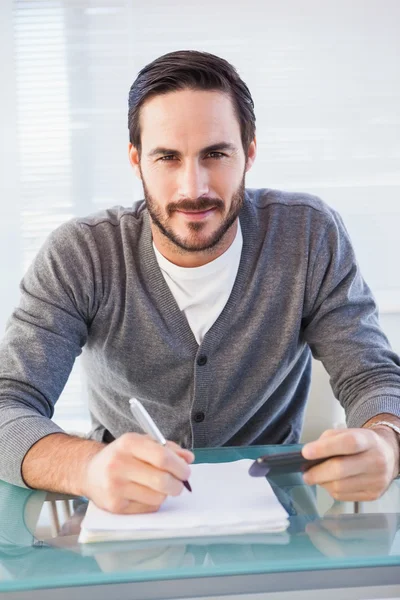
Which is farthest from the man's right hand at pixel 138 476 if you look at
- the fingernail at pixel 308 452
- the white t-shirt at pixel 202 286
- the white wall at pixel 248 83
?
the white wall at pixel 248 83

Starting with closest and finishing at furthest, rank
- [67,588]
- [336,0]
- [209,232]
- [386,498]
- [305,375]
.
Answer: [67,588] → [386,498] → [209,232] → [305,375] → [336,0]

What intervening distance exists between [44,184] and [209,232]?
181 centimetres

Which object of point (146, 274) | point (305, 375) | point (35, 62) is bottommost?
point (305, 375)

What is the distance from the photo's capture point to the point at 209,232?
5.32 ft

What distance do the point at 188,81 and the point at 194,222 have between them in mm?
284

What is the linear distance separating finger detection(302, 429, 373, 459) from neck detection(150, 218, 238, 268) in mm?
670

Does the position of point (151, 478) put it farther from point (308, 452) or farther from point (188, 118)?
point (188, 118)

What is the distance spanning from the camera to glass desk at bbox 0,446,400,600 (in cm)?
89

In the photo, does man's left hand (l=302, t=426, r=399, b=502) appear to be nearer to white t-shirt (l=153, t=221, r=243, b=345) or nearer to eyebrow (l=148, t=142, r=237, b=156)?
white t-shirt (l=153, t=221, r=243, b=345)

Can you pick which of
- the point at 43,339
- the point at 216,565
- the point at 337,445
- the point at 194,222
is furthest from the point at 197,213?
the point at 216,565

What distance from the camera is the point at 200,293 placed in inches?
65.7

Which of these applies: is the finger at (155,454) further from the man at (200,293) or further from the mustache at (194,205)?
the mustache at (194,205)

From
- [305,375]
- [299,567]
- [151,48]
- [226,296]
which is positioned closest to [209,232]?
[226,296]

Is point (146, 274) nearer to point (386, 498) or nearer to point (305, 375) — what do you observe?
point (305, 375)
